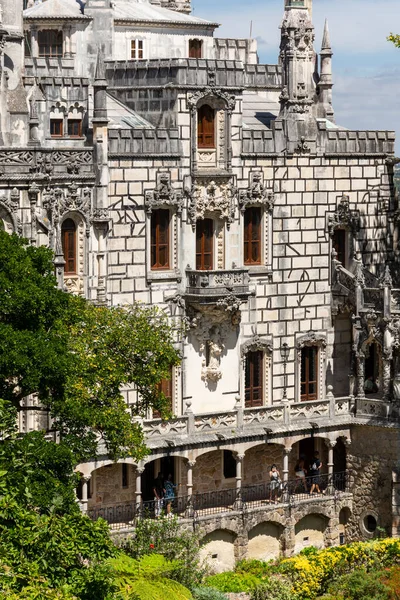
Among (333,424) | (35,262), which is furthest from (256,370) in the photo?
(35,262)

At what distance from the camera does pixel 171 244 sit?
76.4 m

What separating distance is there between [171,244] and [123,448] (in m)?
9.22

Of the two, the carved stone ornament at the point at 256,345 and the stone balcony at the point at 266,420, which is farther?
the carved stone ornament at the point at 256,345

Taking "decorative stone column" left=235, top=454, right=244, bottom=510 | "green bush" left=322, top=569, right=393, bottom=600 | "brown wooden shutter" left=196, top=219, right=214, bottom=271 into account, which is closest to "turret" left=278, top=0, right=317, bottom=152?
"brown wooden shutter" left=196, top=219, right=214, bottom=271

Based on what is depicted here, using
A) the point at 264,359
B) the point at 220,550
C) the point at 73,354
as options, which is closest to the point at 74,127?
the point at 264,359

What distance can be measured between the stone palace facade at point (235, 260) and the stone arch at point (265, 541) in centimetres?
9

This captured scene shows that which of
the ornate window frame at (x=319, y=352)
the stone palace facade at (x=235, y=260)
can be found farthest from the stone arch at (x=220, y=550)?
the ornate window frame at (x=319, y=352)

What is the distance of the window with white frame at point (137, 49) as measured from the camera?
289 ft

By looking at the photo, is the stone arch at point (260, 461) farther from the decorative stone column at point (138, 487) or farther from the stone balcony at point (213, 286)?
the decorative stone column at point (138, 487)

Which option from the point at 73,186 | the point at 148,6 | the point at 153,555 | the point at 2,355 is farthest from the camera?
the point at 148,6

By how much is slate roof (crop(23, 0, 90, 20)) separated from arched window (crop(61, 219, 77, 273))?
51.2ft

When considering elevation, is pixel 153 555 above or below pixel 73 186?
below

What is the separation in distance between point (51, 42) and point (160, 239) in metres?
14.7

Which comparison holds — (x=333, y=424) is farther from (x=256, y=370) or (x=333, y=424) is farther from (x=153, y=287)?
(x=153, y=287)
